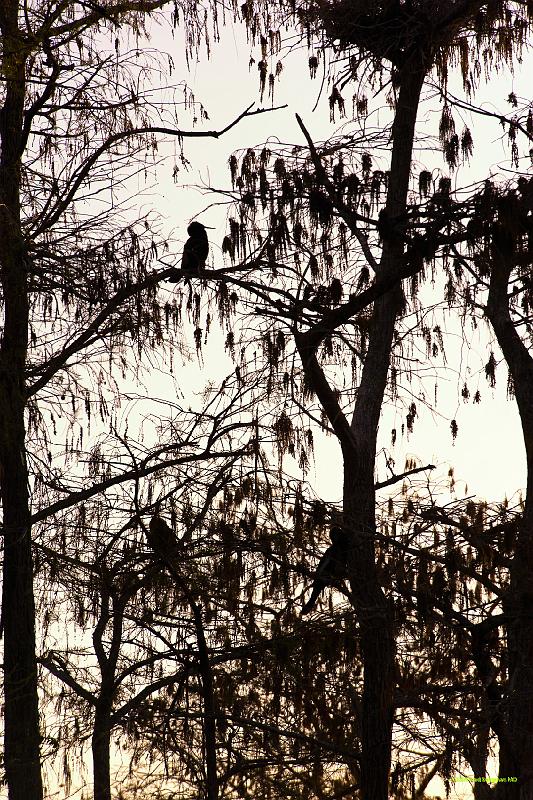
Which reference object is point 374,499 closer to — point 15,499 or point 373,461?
point 373,461

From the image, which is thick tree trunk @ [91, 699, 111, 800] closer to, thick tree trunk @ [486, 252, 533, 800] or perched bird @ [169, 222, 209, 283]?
thick tree trunk @ [486, 252, 533, 800]

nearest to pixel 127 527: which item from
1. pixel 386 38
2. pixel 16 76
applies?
pixel 16 76

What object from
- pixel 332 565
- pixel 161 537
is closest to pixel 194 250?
pixel 161 537

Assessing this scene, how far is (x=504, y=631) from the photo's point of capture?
8234mm

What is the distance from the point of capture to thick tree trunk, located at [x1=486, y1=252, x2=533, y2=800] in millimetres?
7984

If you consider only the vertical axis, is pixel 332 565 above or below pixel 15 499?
below

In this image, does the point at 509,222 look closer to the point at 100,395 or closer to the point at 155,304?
the point at 155,304

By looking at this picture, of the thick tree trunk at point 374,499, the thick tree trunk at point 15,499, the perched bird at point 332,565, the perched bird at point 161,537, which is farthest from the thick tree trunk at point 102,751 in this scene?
the thick tree trunk at point 374,499

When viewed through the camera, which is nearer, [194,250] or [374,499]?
[194,250]

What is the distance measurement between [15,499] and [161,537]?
1543 mm

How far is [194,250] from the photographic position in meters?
8.50

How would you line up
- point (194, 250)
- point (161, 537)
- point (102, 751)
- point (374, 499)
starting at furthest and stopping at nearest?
1. point (374, 499)
2. point (102, 751)
3. point (194, 250)
4. point (161, 537)

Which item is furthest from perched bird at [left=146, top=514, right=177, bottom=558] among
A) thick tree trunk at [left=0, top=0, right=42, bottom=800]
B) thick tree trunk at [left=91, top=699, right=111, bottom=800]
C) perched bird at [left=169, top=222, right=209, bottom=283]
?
perched bird at [left=169, top=222, right=209, bottom=283]

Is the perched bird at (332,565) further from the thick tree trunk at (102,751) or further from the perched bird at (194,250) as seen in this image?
the perched bird at (194,250)
